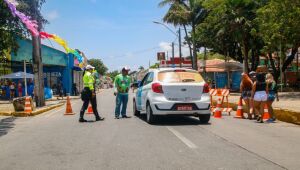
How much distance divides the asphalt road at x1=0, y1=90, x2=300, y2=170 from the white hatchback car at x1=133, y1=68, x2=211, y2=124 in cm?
43

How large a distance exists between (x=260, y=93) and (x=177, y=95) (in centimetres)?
279

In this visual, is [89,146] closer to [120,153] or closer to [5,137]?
[120,153]

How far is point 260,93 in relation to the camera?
42.2ft

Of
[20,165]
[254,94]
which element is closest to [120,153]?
[20,165]

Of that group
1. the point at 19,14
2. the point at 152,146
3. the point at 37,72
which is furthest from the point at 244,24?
the point at 152,146

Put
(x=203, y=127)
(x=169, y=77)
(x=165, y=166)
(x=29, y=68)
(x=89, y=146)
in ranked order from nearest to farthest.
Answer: (x=165, y=166) → (x=89, y=146) → (x=203, y=127) → (x=169, y=77) → (x=29, y=68)

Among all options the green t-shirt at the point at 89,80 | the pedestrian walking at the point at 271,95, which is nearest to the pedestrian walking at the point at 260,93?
the pedestrian walking at the point at 271,95

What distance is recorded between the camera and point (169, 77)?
12086 millimetres

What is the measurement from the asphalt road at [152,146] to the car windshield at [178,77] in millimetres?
1233

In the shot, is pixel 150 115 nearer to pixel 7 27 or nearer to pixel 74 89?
pixel 7 27

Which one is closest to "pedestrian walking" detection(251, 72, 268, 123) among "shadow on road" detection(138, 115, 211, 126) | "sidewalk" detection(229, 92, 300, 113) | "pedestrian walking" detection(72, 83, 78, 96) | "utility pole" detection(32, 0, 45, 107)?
"sidewalk" detection(229, 92, 300, 113)

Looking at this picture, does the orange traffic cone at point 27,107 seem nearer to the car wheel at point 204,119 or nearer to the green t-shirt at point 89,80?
the green t-shirt at point 89,80

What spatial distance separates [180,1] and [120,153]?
39727 millimetres

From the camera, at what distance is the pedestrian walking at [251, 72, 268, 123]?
12.8 meters
